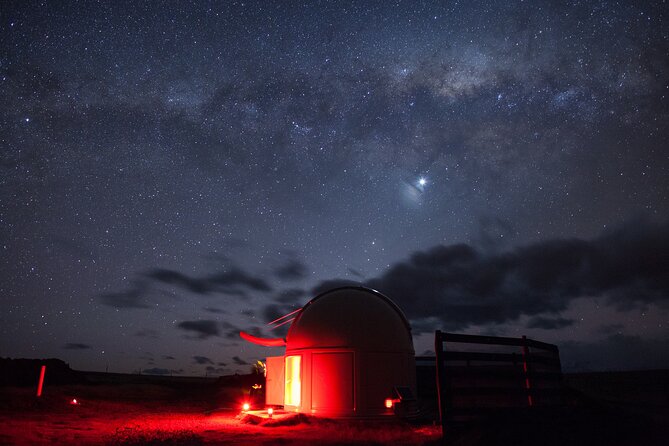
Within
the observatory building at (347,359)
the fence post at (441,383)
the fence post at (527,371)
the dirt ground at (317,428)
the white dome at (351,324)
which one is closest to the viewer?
the dirt ground at (317,428)

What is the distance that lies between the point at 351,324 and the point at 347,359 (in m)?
1.19

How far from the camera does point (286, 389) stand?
661 inches

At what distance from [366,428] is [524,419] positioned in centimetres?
621

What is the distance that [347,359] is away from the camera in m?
14.5

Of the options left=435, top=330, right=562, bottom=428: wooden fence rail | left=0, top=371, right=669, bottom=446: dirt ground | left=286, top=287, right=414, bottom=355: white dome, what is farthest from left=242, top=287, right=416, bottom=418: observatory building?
left=435, top=330, right=562, bottom=428: wooden fence rail

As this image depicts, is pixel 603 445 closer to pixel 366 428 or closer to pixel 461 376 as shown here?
pixel 461 376

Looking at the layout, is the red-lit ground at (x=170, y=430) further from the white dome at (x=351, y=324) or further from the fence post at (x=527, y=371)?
the white dome at (x=351, y=324)

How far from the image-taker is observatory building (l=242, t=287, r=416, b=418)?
14.2m

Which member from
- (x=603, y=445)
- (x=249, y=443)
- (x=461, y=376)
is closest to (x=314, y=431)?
(x=249, y=443)

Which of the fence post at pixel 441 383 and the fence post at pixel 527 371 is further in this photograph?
the fence post at pixel 527 371

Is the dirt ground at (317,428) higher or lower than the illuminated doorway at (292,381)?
lower

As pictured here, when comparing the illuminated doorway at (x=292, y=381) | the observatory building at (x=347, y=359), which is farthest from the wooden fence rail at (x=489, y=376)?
the illuminated doorway at (x=292, y=381)

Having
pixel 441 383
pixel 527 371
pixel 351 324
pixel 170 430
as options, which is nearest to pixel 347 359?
pixel 351 324

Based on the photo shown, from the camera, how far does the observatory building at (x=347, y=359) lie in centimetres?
1425
